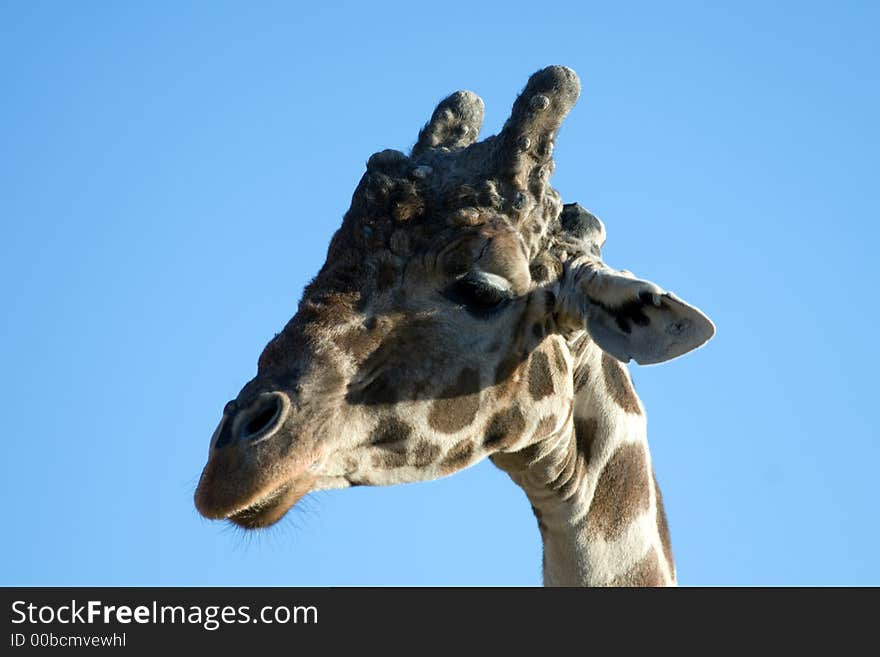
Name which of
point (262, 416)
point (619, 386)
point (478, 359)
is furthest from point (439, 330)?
point (619, 386)

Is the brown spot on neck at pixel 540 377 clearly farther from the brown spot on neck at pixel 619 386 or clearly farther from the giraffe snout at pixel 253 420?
the giraffe snout at pixel 253 420

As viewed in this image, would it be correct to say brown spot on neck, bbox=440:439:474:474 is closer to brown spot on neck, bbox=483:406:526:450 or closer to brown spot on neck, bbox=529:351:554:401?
brown spot on neck, bbox=483:406:526:450

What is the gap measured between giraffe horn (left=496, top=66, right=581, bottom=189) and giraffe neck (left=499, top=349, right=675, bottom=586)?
49.4 inches

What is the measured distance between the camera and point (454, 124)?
29.7ft

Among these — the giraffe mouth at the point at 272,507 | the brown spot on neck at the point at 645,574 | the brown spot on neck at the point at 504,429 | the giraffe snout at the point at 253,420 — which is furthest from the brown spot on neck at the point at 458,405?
the brown spot on neck at the point at 645,574

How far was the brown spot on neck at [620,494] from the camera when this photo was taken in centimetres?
814

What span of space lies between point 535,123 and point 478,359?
62.9 inches

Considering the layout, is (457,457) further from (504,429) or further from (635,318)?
(635,318)

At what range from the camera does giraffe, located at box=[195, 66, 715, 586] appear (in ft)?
22.7

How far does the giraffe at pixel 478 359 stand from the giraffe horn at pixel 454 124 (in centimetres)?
7

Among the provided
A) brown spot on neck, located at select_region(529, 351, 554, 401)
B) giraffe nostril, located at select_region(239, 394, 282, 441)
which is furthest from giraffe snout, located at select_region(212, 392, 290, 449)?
brown spot on neck, located at select_region(529, 351, 554, 401)

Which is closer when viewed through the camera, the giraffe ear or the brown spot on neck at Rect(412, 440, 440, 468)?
the giraffe ear

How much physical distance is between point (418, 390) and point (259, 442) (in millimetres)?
1145
